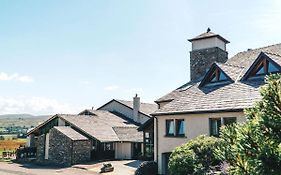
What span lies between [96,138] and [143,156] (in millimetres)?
5511

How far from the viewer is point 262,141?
6078 mm

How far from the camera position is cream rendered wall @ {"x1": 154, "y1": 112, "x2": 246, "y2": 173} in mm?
20750

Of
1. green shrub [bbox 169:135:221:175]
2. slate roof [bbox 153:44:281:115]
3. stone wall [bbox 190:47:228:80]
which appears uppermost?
stone wall [bbox 190:47:228:80]

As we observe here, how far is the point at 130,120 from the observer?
45.5 m

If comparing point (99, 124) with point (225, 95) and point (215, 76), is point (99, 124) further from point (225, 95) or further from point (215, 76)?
point (225, 95)

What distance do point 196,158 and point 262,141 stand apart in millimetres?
11929

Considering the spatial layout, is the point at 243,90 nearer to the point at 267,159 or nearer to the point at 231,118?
the point at 231,118

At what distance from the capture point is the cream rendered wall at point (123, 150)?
3725cm

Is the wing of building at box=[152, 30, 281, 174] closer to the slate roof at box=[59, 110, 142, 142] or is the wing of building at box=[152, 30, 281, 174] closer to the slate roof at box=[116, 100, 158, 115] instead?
the slate roof at box=[59, 110, 142, 142]

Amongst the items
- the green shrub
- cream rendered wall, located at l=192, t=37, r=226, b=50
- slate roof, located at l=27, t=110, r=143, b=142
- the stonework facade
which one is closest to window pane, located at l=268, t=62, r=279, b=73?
the green shrub

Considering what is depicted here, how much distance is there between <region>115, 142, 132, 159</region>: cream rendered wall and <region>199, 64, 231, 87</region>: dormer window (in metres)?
15.2

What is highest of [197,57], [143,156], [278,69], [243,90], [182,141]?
[197,57]

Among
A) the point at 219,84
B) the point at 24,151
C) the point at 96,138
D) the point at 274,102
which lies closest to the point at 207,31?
the point at 219,84

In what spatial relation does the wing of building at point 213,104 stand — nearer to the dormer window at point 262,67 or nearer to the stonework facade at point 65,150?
the dormer window at point 262,67
